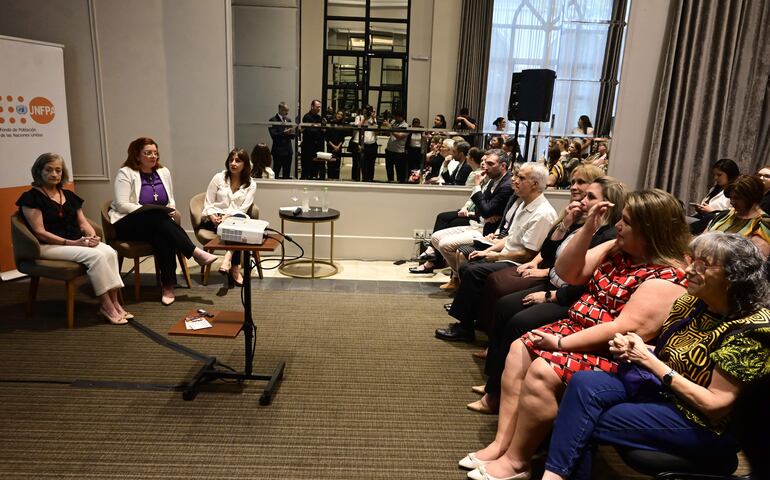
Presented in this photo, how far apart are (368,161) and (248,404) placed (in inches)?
118

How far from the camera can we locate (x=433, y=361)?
3002 millimetres

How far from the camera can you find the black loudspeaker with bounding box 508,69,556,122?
14.4 feet

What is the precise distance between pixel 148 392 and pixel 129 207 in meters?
1.75

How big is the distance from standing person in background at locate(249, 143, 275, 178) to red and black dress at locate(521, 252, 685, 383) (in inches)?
135

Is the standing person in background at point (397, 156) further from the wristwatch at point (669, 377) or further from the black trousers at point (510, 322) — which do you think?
the wristwatch at point (669, 377)

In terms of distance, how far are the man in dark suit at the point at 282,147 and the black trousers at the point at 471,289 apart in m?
2.38

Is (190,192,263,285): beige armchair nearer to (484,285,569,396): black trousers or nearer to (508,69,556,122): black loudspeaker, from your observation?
(484,285,569,396): black trousers

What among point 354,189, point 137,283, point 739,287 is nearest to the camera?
point 739,287

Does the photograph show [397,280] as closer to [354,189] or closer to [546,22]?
[354,189]

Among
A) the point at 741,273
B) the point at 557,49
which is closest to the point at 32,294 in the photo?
the point at 741,273

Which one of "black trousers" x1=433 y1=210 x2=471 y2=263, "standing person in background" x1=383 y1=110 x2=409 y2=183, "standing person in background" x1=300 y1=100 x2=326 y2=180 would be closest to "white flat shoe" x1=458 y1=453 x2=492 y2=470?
"black trousers" x1=433 y1=210 x2=471 y2=263

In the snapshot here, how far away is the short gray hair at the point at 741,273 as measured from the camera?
1.47m

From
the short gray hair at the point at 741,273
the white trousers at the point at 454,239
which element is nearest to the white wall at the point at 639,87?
the white trousers at the point at 454,239

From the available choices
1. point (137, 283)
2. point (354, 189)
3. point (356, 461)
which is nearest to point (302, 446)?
point (356, 461)
